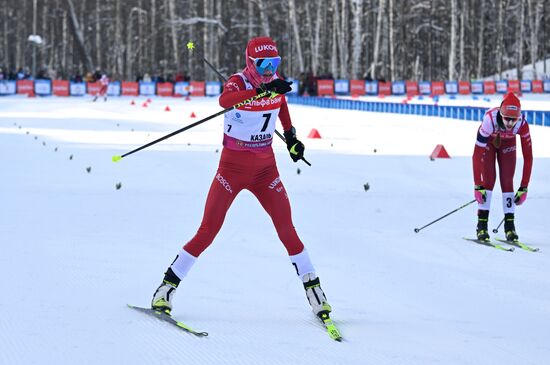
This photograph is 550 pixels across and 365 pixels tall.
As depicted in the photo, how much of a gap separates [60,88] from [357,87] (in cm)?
1667

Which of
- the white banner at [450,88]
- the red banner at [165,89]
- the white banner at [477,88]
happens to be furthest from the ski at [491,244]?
the white banner at [477,88]

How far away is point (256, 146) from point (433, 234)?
4.39 m

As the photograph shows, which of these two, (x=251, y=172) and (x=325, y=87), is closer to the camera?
(x=251, y=172)

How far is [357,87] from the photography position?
173 feet

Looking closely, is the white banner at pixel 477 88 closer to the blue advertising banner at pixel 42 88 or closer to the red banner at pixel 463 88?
the red banner at pixel 463 88

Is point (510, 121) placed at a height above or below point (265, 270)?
above

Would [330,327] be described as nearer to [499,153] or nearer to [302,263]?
[302,263]

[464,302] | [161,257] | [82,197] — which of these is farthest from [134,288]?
[82,197]

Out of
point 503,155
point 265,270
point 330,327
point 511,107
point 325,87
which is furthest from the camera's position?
point 325,87

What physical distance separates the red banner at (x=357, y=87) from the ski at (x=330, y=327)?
4672 centimetres

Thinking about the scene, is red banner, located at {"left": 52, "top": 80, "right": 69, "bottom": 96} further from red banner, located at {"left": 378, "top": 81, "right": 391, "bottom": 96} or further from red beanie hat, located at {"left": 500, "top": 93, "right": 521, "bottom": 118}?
red beanie hat, located at {"left": 500, "top": 93, "right": 521, "bottom": 118}

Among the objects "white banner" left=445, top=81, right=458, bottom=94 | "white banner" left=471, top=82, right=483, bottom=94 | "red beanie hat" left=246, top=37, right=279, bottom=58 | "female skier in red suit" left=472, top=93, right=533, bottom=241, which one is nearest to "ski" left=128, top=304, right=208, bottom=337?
"red beanie hat" left=246, top=37, right=279, bottom=58

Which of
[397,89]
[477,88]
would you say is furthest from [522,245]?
[477,88]

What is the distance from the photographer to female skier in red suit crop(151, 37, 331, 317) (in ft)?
19.6
